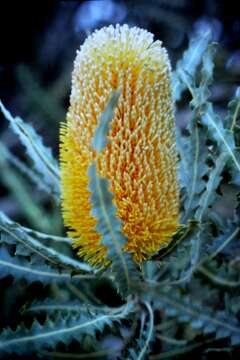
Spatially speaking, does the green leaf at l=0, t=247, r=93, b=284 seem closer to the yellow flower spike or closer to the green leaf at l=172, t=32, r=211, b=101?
the yellow flower spike

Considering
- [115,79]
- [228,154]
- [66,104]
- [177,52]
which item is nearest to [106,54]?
[115,79]

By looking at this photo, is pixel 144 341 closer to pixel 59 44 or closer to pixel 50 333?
pixel 50 333

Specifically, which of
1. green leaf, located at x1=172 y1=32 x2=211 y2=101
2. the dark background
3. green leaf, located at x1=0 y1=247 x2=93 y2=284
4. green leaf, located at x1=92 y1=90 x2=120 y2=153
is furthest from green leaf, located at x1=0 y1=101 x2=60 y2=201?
the dark background

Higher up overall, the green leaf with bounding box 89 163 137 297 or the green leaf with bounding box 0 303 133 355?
the green leaf with bounding box 89 163 137 297

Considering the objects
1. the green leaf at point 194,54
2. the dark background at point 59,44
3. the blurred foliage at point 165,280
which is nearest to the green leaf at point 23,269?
the blurred foliage at point 165,280

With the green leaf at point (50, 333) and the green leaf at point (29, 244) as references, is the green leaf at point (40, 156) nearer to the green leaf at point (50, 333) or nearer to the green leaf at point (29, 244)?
the green leaf at point (29, 244)

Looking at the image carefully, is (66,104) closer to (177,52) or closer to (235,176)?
(177,52)
